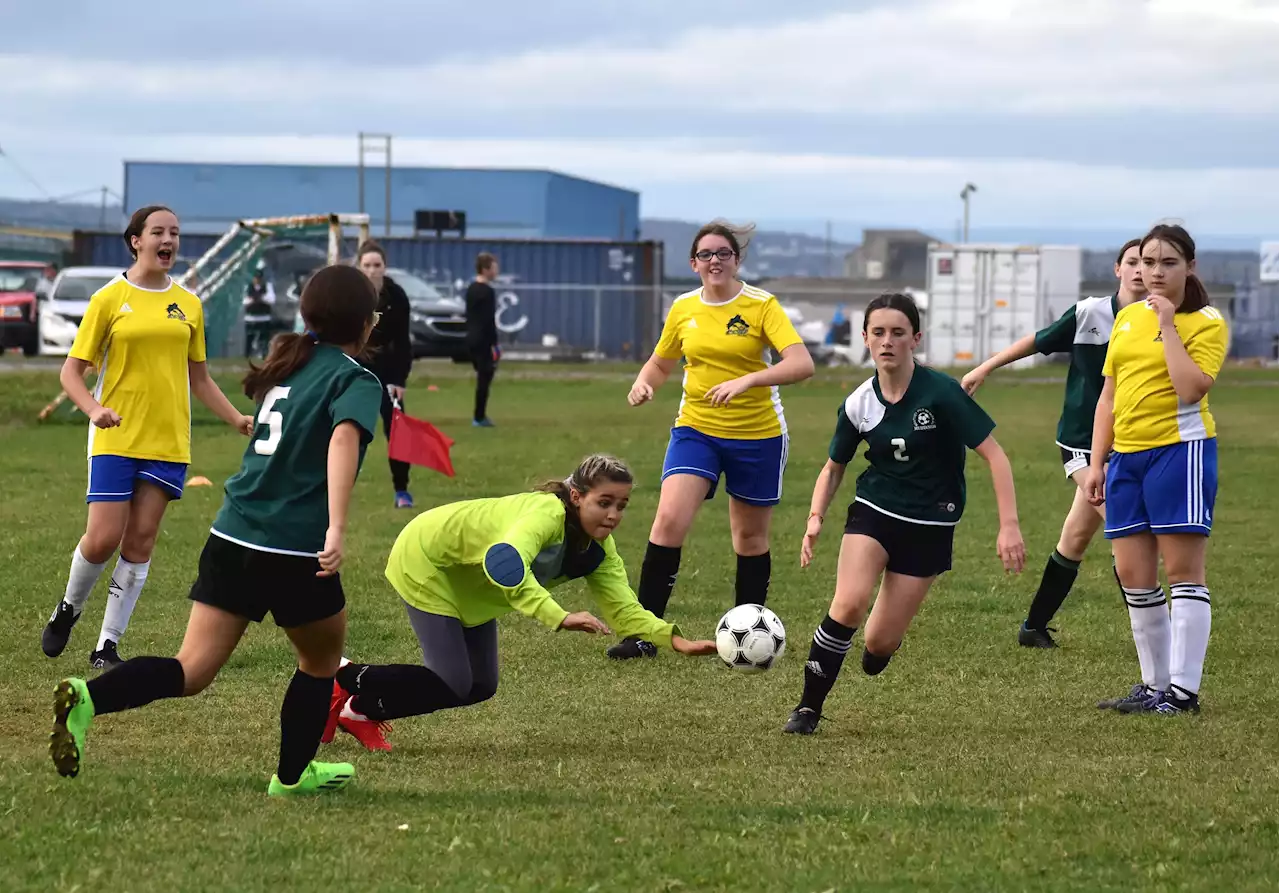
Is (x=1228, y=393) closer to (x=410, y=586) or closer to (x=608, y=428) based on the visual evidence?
(x=608, y=428)

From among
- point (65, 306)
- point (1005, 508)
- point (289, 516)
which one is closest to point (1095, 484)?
point (1005, 508)

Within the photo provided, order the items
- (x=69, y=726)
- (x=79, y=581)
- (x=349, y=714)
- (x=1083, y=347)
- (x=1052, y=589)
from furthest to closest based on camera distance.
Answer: (x=1052, y=589) → (x=1083, y=347) → (x=79, y=581) → (x=349, y=714) → (x=69, y=726)

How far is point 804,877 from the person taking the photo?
508cm

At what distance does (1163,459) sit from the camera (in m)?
7.54

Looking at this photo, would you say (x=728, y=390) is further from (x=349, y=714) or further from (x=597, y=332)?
(x=597, y=332)

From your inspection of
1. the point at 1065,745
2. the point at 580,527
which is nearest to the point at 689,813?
the point at 580,527

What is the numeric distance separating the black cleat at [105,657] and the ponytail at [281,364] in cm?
308

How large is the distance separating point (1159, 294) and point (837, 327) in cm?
3628

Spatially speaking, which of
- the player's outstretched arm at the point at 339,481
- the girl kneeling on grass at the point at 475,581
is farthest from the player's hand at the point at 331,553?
the girl kneeling on grass at the point at 475,581

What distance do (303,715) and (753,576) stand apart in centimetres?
378

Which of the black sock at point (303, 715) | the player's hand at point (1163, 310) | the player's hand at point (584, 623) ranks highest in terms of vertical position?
the player's hand at point (1163, 310)

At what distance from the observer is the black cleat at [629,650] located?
888 cm

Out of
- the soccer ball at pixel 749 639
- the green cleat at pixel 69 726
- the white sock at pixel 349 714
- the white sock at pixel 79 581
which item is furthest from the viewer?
the white sock at pixel 79 581

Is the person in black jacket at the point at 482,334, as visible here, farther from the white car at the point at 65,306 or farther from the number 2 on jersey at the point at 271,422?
the number 2 on jersey at the point at 271,422
